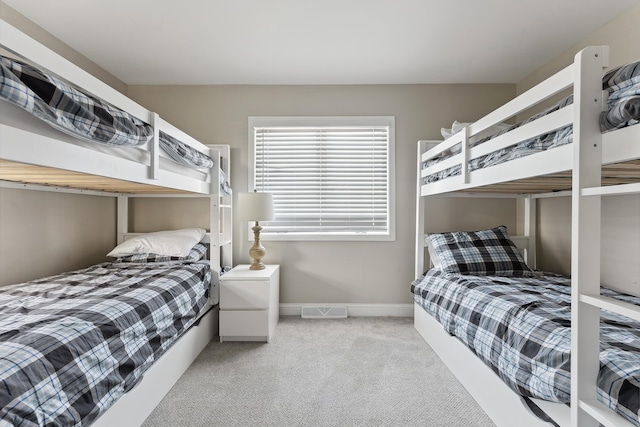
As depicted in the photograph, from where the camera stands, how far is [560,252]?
2.84m

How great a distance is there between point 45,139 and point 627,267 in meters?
3.15

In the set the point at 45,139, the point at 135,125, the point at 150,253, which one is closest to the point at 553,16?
the point at 135,125

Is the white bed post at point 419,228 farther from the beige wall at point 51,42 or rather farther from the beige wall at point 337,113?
the beige wall at point 51,42

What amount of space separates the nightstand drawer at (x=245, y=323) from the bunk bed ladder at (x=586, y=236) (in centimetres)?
204

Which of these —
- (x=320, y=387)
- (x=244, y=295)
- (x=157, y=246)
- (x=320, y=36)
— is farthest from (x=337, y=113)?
(x=320, y=387)

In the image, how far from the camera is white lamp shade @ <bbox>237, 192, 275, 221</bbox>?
2926 millimetres

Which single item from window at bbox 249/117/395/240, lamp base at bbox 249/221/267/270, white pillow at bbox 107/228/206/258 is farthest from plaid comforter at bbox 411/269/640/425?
white pillow at bbox 107/228/206/258

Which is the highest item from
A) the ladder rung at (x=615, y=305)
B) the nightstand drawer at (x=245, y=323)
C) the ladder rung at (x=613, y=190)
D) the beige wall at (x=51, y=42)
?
the beige wall at (x=51, y=42)

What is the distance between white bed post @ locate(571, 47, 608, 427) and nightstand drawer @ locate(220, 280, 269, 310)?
204 cm

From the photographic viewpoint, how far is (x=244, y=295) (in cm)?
271

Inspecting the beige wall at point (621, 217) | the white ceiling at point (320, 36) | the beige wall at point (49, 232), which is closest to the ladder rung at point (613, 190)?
the beige wall at point (621, 217)

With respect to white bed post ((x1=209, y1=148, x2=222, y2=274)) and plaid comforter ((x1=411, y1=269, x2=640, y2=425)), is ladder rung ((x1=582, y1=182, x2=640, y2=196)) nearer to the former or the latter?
plaid comforter ((x1=411, y1=269, x2=640, y2=425))

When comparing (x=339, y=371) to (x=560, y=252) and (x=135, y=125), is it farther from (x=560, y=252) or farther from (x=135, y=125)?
(x=560, y=252)

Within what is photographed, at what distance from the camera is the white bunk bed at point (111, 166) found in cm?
106
